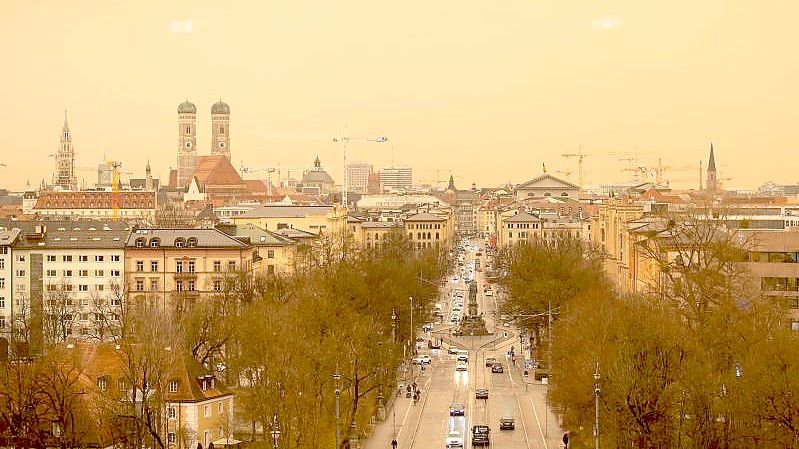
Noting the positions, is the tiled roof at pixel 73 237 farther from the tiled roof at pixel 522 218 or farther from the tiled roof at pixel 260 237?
the tiled roof at pixel 522 218

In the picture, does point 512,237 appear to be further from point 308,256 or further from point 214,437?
point 214,437

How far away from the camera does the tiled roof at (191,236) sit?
2773 inches

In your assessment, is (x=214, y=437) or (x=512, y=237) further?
(x=512, y=237)

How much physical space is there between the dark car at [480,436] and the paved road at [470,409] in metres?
0.26

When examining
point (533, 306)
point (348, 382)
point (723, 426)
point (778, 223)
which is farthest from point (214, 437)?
point (778, 223)

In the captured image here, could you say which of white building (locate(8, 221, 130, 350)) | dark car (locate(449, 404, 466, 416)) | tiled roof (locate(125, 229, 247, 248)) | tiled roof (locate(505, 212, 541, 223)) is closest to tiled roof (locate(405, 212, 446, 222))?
tiled roof (locate(505, 212, 541, 223))

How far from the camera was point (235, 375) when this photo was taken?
4297 cm

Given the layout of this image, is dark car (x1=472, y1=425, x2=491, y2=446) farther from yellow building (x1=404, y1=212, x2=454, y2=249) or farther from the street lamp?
yellow building (x1=404, y1=212, x2=454, y2=249)

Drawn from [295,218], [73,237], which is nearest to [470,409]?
[73,237]

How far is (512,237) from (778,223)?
80.9m

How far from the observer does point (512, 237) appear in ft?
491

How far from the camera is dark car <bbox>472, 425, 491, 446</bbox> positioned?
41281 mm

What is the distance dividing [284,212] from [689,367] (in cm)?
8095

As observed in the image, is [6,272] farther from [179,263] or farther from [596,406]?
[596,406]
